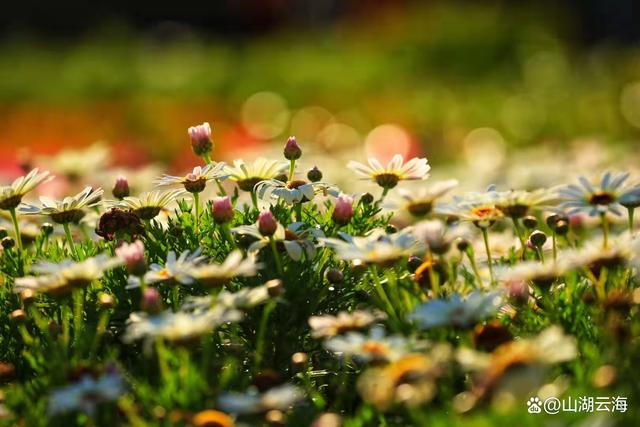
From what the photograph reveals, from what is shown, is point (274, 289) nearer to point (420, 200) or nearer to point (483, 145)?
point (420, 200)

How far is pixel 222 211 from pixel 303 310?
0.85ft

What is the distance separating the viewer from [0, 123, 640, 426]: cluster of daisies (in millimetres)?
1673

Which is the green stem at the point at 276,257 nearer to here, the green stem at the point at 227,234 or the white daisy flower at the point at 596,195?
the green stem at the point at 227,234

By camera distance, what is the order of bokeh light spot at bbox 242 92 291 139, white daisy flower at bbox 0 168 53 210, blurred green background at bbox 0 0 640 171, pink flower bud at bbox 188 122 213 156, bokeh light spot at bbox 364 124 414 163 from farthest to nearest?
bokeh light spot at bbox 242 92 291 139 < blurred green background at bbox 0 0 640 171 < bokeh light spot at bbox 364 124 414 163 < pink flower bud at bbox 188 122 213 156 < white daisy flower at bbox 0 168 53 210

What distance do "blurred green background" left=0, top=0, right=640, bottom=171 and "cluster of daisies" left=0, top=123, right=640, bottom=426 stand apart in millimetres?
1397

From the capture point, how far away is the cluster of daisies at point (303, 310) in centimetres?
167

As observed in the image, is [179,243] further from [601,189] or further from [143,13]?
[143,13]

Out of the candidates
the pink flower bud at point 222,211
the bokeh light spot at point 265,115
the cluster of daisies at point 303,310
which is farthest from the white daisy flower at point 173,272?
the bokeh light spot at point 265,115

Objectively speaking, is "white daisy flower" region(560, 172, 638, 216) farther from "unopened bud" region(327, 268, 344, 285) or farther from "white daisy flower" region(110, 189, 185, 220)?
"white daisy flower" region(110, 189, 185, 220)

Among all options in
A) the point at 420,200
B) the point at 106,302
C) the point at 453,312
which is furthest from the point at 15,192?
the point at 453,312

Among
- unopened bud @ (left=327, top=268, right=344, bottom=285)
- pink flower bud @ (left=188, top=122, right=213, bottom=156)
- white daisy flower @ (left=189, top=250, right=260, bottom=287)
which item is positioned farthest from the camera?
pink flower bud @ (left=188, top=122, right=213, bottom=156)

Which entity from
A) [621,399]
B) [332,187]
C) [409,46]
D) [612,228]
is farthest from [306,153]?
[409,46]

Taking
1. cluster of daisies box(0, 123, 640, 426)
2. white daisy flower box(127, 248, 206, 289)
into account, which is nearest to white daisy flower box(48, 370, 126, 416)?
cluster of daisies box(0, 123, 640, 426)

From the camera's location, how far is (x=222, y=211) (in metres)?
2.05
